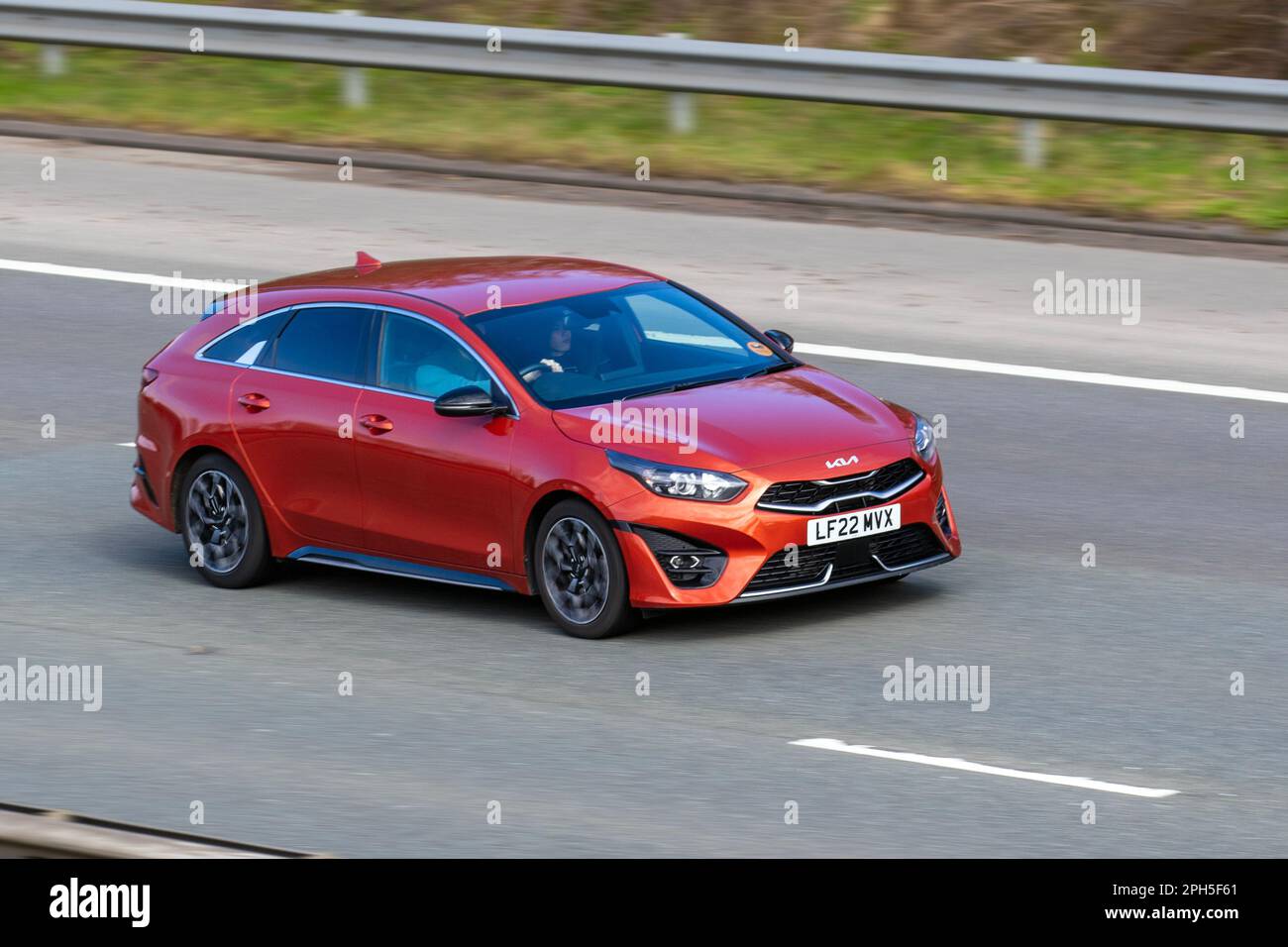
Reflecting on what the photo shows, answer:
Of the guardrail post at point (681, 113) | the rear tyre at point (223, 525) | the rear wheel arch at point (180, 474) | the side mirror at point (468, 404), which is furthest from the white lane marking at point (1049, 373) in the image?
the guardrail post at point (681, 113)

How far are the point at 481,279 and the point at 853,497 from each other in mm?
2267

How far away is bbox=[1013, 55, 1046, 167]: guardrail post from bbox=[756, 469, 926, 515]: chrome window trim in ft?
31.3

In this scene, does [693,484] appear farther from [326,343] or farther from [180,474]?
[180,474]

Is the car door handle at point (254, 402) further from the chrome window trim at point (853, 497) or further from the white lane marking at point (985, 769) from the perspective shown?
the white lane marking at point (985, 769)

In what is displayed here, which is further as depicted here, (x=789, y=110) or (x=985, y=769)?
(x=789, y=110)

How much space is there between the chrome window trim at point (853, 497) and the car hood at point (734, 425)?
19cm

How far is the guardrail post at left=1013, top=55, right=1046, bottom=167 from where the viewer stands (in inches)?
773

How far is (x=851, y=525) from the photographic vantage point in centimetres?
1038

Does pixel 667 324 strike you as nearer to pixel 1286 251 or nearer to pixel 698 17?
pixel 1286 251

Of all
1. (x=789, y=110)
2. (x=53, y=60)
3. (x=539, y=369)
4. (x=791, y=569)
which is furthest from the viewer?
(x=53, y=60)

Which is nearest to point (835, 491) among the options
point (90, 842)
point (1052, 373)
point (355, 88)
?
point (90, 842)

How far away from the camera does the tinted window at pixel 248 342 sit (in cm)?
1179

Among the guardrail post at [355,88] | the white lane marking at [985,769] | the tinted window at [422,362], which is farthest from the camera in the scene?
the guardrail post at [355,88]
